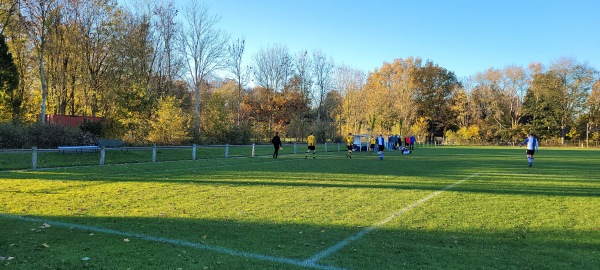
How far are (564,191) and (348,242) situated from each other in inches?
352

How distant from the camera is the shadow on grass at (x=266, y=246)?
4.54m

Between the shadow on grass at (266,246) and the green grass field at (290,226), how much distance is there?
1 centimetres

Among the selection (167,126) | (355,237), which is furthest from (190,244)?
(167,126)

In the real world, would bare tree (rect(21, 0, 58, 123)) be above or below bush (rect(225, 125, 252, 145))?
above

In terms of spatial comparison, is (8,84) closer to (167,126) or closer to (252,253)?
(167,126)

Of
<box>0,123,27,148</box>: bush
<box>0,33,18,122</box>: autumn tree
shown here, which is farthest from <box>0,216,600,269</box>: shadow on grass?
<box>0,33,18,122</box>: autumn tree

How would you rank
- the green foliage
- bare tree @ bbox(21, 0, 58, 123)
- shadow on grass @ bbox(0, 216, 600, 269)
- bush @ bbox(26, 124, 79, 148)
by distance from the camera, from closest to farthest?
shadow on grass @ bbox(0, 216, 600, 269) → the green foliage → bush @ bbox(26, 124, 79, 148) → bare tree @ bbox(21, 0, 58, 123)

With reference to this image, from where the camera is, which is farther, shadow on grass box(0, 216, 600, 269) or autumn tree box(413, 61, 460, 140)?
autumn tree box(413, 61, 460, 140)

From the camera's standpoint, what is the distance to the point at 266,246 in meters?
5.22

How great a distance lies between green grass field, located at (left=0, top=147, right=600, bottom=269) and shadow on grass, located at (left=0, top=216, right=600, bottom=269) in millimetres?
15

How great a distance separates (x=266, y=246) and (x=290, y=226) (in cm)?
A: 120

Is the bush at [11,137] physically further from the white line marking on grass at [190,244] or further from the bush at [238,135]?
the bush at [238,135]

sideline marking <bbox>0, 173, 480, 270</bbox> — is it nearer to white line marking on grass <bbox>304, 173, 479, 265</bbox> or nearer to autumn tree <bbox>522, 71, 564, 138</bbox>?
white line marking on grass <bbox>304, 173, 479, 265</bbox>

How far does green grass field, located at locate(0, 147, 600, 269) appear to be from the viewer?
4.68m
